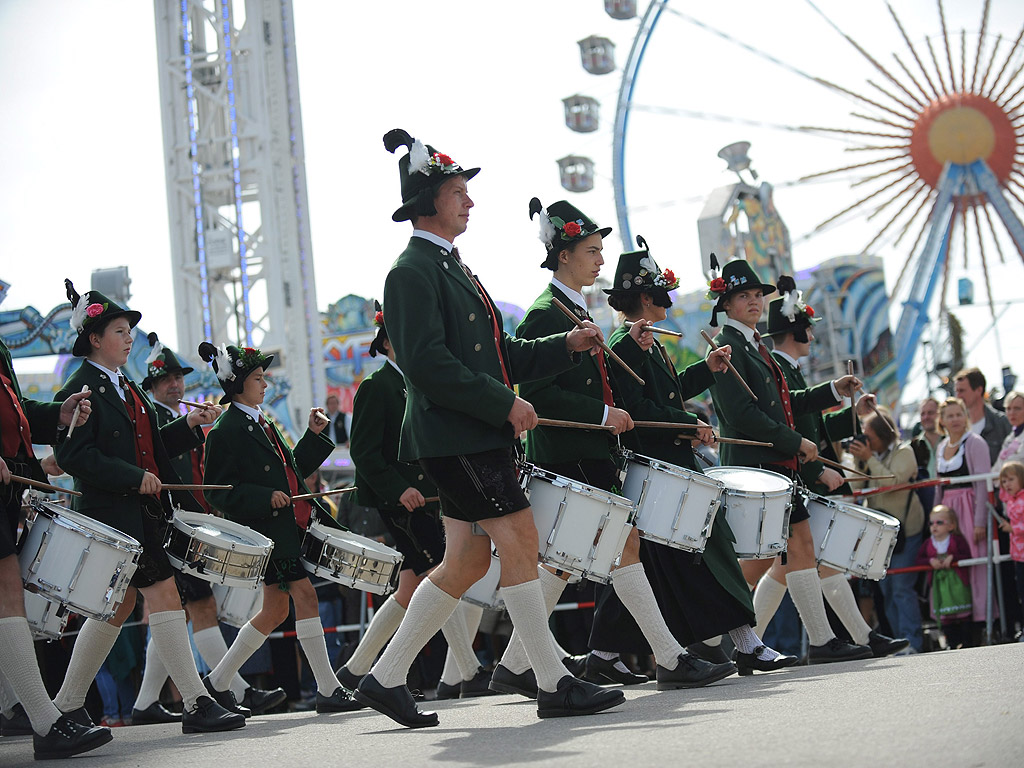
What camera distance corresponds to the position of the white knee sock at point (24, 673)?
498 cm

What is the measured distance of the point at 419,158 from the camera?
5.19 m

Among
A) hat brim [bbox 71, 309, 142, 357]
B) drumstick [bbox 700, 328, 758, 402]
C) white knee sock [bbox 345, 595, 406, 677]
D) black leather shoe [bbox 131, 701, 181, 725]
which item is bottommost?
black leather shoe [bbox 131, 701, 181, 725]

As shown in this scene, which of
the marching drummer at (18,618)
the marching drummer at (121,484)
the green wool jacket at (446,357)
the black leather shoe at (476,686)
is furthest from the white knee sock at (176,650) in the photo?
the black leather shoe at (476,686)

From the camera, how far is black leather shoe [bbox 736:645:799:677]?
6.89 metres

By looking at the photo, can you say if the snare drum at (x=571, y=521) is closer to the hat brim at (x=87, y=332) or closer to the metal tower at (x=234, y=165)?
the hat brim at (x=87, y=332)

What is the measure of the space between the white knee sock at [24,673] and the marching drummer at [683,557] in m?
3.06

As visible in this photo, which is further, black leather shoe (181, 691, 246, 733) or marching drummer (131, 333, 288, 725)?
marching drummer (131, 333, 288, 725)

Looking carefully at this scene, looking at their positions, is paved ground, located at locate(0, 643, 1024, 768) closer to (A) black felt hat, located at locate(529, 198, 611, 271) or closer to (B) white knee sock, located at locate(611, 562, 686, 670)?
(B) white knee sock, located at locate(611, 562, 686, 670)

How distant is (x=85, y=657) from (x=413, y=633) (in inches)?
85.2

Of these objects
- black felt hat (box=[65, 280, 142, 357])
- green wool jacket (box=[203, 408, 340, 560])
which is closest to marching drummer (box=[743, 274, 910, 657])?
green wool jacket (box=[203, 408, 340, 560])

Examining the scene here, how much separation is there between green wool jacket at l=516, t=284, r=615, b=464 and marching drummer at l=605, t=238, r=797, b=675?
45 centimetres

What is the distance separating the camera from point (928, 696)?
13.8 ft

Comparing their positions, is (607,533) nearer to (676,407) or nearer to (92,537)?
(676,407)

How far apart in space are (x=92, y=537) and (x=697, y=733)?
2.95 metres
